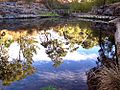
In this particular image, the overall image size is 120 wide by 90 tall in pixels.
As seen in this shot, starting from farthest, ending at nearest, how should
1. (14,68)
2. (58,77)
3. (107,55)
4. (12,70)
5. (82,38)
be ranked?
(82,38)
(107,55)
(14,68)
(12,70)
(58,77)

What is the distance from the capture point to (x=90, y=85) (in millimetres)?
17328

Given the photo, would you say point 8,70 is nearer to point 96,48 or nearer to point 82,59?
point 82,59

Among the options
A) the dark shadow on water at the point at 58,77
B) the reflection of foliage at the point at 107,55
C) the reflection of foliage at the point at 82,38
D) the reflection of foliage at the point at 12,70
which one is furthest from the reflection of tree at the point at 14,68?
the reflection of foliage at the point at 82,38

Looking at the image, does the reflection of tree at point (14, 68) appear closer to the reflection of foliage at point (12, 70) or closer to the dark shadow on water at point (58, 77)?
the reflection of foliage at point (12, 70)

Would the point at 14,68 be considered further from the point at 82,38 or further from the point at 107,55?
the point at 82,38

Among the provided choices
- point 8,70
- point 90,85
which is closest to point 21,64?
point 8,70

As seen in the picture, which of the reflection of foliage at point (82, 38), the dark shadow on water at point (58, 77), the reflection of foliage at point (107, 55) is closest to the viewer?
the dark shadow on water at point (58, 77)

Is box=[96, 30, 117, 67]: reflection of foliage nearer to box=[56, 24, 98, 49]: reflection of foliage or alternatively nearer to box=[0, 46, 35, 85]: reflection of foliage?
box=[56, 24, 98, 49]: reflection of foliage

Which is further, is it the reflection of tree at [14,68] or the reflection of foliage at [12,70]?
the reflection of tree at [14,68]

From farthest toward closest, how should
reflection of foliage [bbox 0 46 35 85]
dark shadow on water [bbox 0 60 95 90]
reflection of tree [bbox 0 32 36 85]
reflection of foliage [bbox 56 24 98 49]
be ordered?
reflection of foliage [bbox 56 24 98 49], reflection of tree [bbox 0 32 36 85], reflection of foliage [bbox 0 46 35 85], dark shadow on water [bbox 0 60 95 90]

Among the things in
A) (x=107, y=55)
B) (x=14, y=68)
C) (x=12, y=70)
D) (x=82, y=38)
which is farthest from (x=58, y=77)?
(x=82, y=38)

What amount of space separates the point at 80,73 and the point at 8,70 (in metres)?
4.97

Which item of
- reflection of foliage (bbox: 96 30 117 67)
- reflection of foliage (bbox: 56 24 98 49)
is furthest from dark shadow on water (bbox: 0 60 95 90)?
reflection of foliage (bbox: 56 24 98 49)

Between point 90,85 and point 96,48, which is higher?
point 90,85
